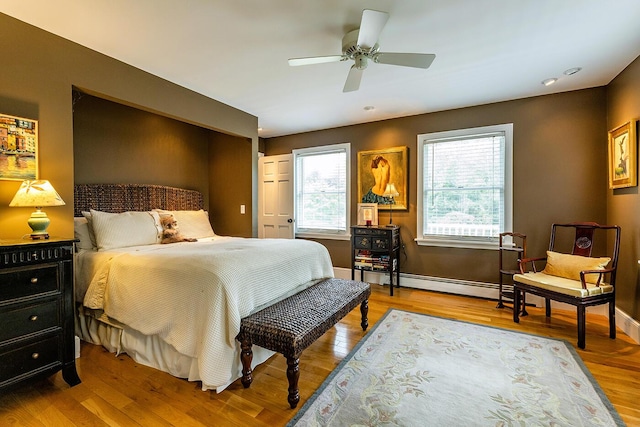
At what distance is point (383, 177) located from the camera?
4387mm

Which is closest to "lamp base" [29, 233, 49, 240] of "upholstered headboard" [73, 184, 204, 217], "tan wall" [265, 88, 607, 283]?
"upholstered headboard" [73, 184, 204, 217]

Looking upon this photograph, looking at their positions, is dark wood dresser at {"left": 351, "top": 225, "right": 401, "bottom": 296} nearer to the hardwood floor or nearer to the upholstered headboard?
the hardwood floor

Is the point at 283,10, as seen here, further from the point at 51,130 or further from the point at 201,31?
the point at 51,130

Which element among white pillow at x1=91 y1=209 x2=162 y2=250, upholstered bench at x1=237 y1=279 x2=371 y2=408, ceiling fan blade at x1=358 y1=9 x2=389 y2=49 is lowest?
upholstered bench at x1=237 y1=279 x2=371 y2=408

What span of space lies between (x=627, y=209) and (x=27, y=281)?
188 inches

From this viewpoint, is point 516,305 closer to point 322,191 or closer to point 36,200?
point 322,191

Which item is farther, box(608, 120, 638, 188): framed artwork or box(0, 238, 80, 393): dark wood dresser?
box(608, 120, 638, 188): framed artwork

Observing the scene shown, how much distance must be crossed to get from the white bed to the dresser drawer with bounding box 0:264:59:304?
17.8 inches

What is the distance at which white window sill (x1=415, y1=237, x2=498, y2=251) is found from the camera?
375 cm

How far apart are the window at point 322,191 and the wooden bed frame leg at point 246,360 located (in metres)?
2.99

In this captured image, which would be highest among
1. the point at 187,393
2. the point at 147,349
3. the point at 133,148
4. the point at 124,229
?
the point at 133,148

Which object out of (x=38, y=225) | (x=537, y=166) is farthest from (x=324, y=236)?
(x=38, y=225)

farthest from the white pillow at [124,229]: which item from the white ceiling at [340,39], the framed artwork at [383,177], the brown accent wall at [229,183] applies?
the framed artwork at [383,177]

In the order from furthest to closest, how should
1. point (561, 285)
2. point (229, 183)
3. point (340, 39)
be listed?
1. point (229, 183)
2. point (561, 285)
3. point (340, 39)
